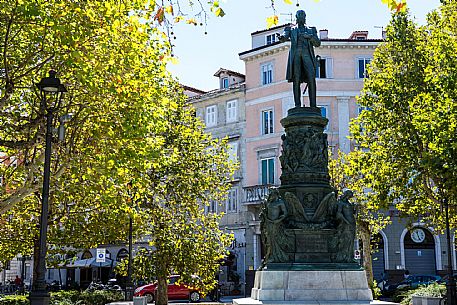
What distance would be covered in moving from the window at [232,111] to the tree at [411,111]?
72.3 feet

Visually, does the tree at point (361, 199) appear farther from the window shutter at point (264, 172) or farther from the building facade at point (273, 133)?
the window shutter at point (264, 172)

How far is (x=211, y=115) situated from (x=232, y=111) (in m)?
2.50

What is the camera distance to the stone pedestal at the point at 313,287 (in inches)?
491

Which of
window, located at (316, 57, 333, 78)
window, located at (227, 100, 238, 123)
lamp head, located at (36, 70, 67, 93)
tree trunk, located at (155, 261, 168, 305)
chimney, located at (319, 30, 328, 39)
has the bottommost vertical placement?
tree trunk, located at (155, 261, 168, 305)

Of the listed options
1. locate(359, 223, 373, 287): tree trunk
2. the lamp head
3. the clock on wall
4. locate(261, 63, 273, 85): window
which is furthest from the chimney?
the lamp head

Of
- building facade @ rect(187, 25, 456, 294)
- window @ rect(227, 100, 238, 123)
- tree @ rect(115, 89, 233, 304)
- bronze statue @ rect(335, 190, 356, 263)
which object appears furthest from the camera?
window @ rect(227, 100, 238, 123)

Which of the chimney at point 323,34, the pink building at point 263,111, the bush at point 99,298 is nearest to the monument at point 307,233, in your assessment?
the bush at point 99,298

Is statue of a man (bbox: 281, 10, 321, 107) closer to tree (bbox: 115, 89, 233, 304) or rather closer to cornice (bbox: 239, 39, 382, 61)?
tree (bbox: 115, 89, 233, 304)

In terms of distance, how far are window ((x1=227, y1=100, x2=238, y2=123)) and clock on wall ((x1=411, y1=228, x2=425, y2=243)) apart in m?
15.4

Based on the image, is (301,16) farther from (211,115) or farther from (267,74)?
(211,115)

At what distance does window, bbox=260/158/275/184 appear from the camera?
42688mm

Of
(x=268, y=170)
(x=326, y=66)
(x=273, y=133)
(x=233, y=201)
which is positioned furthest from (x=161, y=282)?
(x=326, y=66)

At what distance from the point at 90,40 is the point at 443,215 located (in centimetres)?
1488

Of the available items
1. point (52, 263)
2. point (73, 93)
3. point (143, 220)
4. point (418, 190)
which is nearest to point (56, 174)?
point (73, 93)
